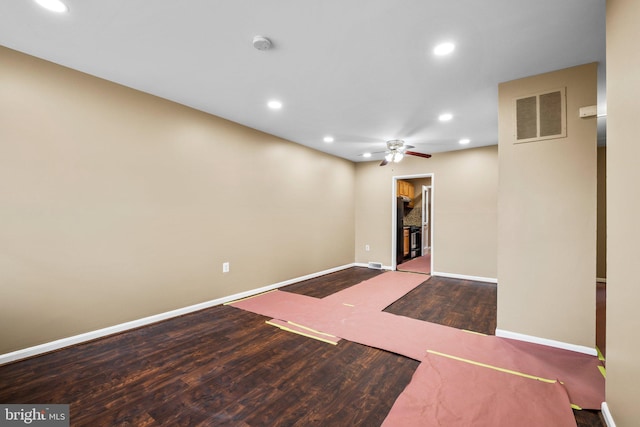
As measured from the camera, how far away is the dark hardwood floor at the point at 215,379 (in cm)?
170

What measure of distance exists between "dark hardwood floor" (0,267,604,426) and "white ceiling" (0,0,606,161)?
2598mm

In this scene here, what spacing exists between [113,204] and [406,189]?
6.62 meters

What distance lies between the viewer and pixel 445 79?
2709 millimetres

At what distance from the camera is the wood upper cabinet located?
22.3 ft

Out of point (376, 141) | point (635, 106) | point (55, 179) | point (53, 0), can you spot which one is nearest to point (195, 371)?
point (55, 179)

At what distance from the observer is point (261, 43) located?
2121 mm

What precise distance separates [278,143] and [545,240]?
12.7ft

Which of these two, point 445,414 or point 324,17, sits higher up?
point 324,17

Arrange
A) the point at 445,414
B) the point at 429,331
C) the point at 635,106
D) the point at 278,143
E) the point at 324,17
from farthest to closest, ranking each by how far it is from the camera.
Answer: the point at 278,143 → the point at 429,331 → the point at 324,17 → the point at 445,414 → the point at 635,106

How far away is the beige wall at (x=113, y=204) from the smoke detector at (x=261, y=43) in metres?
1.73

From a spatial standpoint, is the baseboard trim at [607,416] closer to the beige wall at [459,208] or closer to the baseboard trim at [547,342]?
the baseboard trim at [547,342]

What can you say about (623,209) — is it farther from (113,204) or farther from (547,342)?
(113,204)

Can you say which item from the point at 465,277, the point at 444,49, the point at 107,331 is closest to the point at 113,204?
the point at 107,331

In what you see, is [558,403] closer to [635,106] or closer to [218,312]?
[635,106]
